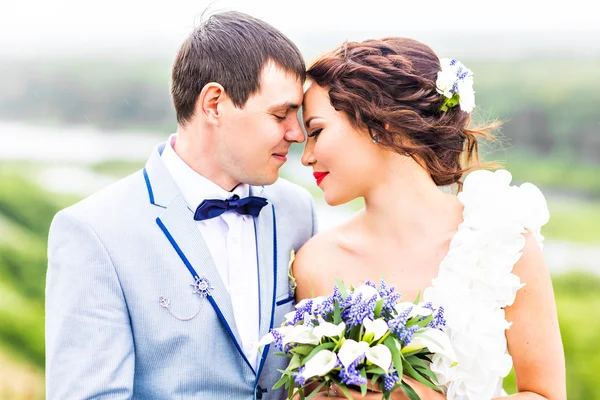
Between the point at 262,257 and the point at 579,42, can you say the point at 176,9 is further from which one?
the point at 262,257

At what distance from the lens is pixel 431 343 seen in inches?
90.6

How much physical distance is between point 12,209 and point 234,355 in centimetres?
551

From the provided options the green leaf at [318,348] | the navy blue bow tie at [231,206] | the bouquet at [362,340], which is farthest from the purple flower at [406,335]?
the navy blue bow tie at [231,206]

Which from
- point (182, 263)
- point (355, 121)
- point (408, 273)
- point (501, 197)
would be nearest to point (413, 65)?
point (355, 121)

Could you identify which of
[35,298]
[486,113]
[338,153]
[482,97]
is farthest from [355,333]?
[482,97]

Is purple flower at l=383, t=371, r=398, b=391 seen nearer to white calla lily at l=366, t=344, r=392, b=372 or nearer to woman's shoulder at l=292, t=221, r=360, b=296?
white calla lily at l=366, t=344, r=392, b=372

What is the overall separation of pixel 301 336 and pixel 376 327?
26cm

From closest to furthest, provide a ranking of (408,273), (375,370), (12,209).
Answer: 1. (375,370)
2. (408,273)
3. (12,209)

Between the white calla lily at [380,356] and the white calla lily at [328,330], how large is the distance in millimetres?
111

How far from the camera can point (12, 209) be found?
24.5 ft

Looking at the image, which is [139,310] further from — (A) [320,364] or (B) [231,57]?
(B) [231,57]

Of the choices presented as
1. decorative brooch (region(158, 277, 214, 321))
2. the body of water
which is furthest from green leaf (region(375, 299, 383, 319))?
the body of water

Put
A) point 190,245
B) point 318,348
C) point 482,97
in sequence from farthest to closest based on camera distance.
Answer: point 482,97
point 190,245
point 318,348

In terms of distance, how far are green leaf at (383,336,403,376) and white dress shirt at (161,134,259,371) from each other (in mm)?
705
